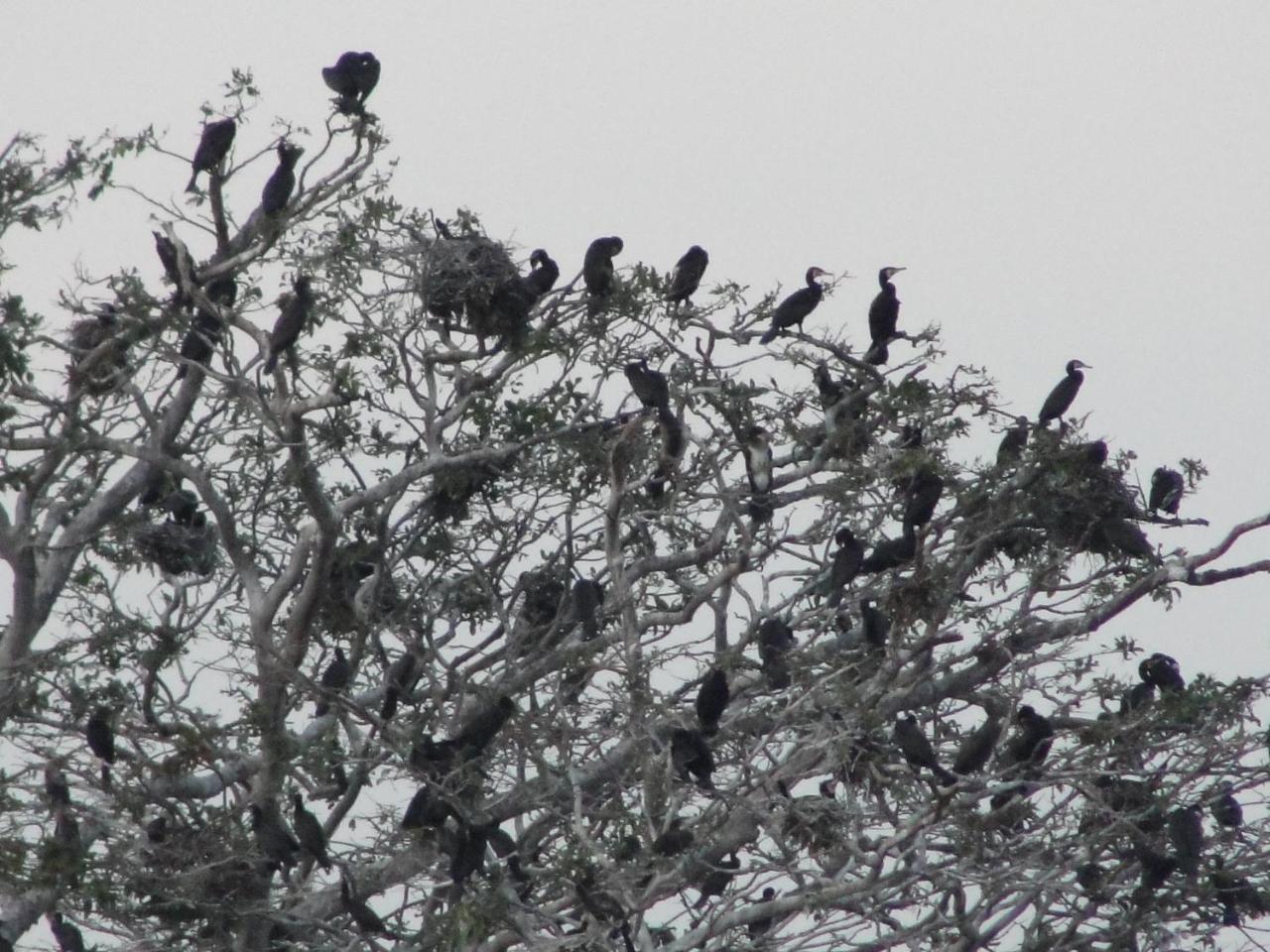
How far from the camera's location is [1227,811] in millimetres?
10391

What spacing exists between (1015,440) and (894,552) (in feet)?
4.25

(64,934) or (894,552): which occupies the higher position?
(894,552)

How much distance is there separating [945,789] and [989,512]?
3.00 meters

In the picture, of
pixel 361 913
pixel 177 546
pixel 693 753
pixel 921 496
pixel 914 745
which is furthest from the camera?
pixel 177 546

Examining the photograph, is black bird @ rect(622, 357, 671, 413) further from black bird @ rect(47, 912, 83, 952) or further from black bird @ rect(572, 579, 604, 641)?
black bird @ rect(47, 912, 83, 952)

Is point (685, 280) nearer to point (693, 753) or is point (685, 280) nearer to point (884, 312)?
point (884, 312)

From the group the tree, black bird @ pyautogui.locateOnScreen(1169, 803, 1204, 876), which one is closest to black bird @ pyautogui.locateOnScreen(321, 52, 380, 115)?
the tree

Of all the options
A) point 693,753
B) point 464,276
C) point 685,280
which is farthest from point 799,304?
point 693,753

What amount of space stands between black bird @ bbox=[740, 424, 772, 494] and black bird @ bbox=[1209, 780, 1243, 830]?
3.12m

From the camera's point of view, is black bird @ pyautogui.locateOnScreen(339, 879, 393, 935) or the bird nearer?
black bird @ pyautogui.locateOnScreen(339, 879, 393, 935)

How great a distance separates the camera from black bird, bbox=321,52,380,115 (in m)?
11.1

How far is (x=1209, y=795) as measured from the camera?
9.81 meters

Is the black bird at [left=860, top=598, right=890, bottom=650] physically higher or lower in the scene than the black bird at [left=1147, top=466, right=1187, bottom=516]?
lower

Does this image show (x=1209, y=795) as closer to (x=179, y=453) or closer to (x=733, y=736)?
(x=733, y=736)
